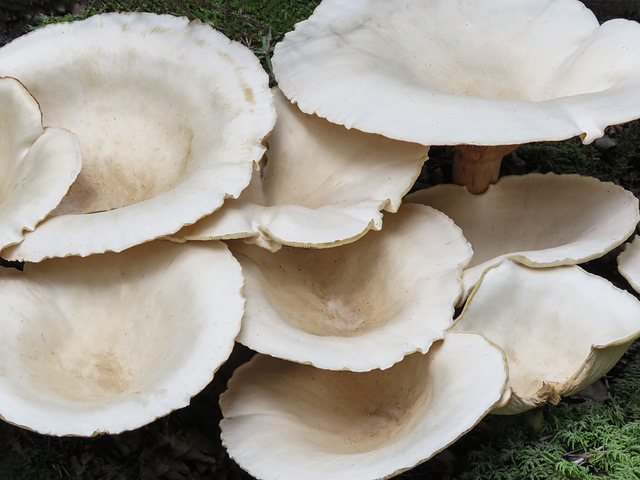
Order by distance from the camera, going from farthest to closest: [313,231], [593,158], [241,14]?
[593,158], [241,14], [313,231]

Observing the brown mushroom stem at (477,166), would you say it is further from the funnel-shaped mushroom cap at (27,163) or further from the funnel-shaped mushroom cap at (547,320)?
the funnel-shaped mushroom cap at (27,163)

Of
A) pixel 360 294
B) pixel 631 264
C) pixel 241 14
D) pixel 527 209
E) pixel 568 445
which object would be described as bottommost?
pixel 568 445

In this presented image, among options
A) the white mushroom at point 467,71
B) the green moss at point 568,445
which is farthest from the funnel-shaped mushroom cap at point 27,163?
the green moss at point 568,445

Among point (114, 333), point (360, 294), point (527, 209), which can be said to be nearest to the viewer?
point (114, 333)

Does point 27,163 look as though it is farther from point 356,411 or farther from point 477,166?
point 477,166

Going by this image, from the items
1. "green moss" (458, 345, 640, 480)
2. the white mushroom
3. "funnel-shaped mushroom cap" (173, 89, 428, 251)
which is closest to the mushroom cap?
the white mushroom

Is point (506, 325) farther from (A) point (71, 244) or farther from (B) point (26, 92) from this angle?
Answer: (B) point (26, 92)

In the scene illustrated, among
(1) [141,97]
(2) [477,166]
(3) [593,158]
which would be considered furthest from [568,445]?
(1) [141,97]
